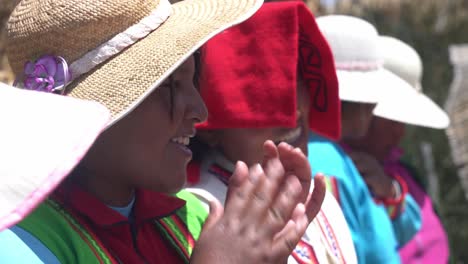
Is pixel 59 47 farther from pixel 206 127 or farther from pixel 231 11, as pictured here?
pixel 206 127

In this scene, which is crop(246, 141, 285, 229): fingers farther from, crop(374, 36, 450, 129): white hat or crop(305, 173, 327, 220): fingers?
crop(374, 36, 450, 129): white hat

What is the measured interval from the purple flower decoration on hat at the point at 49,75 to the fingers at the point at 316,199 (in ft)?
1.97

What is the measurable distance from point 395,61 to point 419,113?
268 mm

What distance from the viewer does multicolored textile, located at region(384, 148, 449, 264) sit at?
387 centimetres

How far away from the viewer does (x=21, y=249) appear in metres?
1.53

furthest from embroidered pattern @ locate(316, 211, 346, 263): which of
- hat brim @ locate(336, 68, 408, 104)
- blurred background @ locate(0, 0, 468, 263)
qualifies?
blurred background @ locate(0, 0, 468, 263)

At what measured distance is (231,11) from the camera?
2.00m

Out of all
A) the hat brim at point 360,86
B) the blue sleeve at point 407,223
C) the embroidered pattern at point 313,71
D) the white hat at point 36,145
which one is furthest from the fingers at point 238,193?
the blue sleeve at point 407,223

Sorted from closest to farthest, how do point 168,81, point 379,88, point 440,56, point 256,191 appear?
point 256,191, point 168,81, point 379,88, point 440,56

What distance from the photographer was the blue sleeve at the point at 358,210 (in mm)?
3197

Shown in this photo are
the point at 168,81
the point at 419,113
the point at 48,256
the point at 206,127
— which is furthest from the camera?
the point at 419,113

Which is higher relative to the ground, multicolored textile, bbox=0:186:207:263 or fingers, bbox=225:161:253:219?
fingers, bbox=225:161:253:219

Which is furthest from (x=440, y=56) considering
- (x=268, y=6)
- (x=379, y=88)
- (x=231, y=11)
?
(x=231, y=11)

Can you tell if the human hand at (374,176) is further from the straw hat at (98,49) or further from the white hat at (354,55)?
the straw hat at (98,49)
